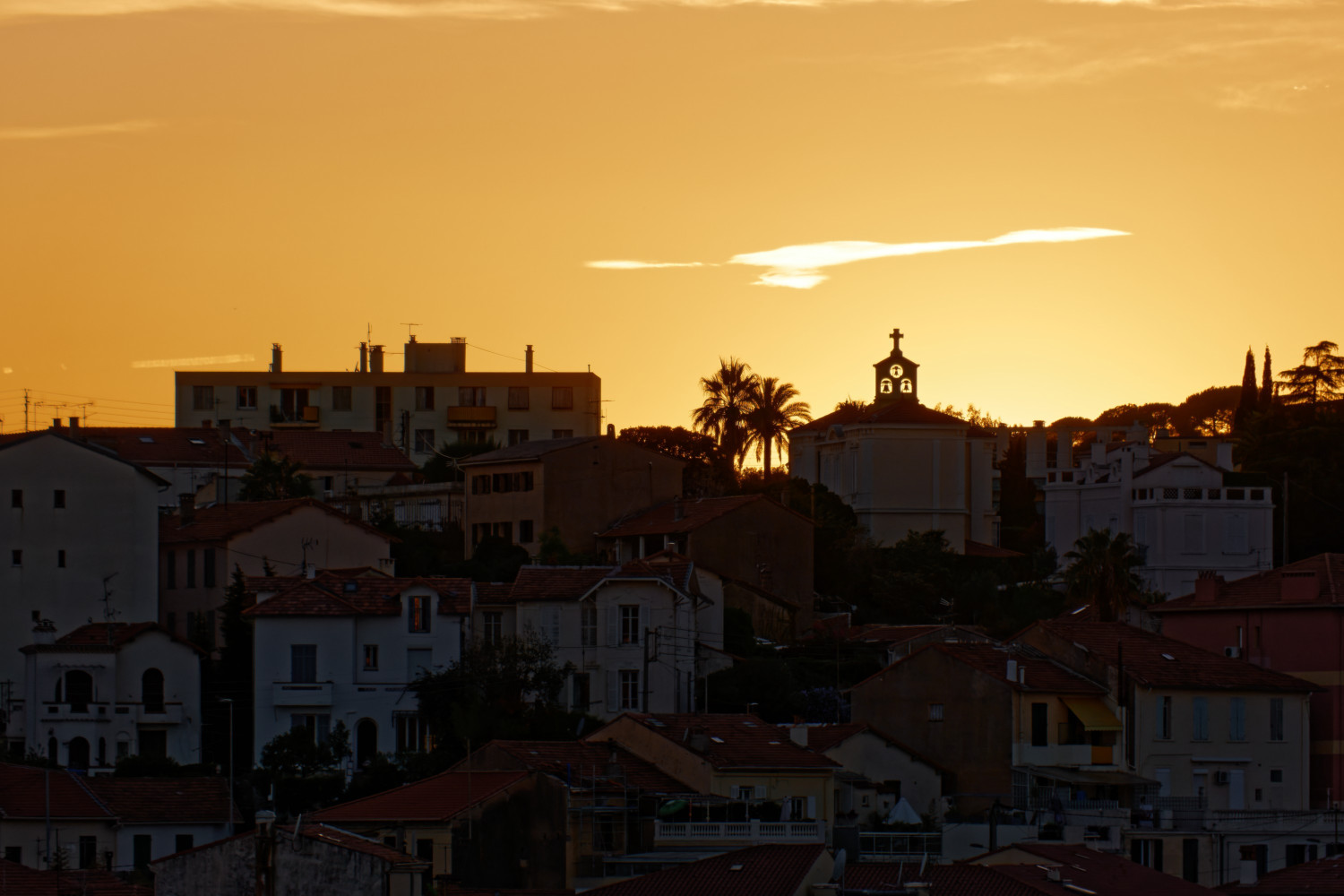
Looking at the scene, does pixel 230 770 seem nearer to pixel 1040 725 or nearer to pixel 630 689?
pixel 630 689

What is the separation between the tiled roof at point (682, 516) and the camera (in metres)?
81.1

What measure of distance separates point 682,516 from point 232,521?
16695 mm

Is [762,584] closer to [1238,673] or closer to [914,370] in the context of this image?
[1238,673]

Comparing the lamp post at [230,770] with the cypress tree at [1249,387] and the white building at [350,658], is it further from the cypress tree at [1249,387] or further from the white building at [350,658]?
the cypress tree at [1249,387]

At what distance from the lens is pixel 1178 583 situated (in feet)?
313

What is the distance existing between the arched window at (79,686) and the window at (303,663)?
20.2 ft

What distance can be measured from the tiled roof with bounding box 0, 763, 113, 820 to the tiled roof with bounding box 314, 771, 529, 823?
7557mm

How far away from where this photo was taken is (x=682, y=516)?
8306 centimetres

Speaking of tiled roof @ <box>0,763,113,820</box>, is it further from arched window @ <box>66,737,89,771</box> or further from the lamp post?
arched window @ <box>66,737,89,771</box>

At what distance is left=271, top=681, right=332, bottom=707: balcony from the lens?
218ft

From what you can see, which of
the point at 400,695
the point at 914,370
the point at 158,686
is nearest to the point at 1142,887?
the point at 400,695

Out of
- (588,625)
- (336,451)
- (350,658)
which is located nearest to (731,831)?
(588,625)

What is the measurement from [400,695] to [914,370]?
5613 cm

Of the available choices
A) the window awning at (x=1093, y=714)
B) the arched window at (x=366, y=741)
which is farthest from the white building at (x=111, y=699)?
the window awning at (x=1093, y=714)
